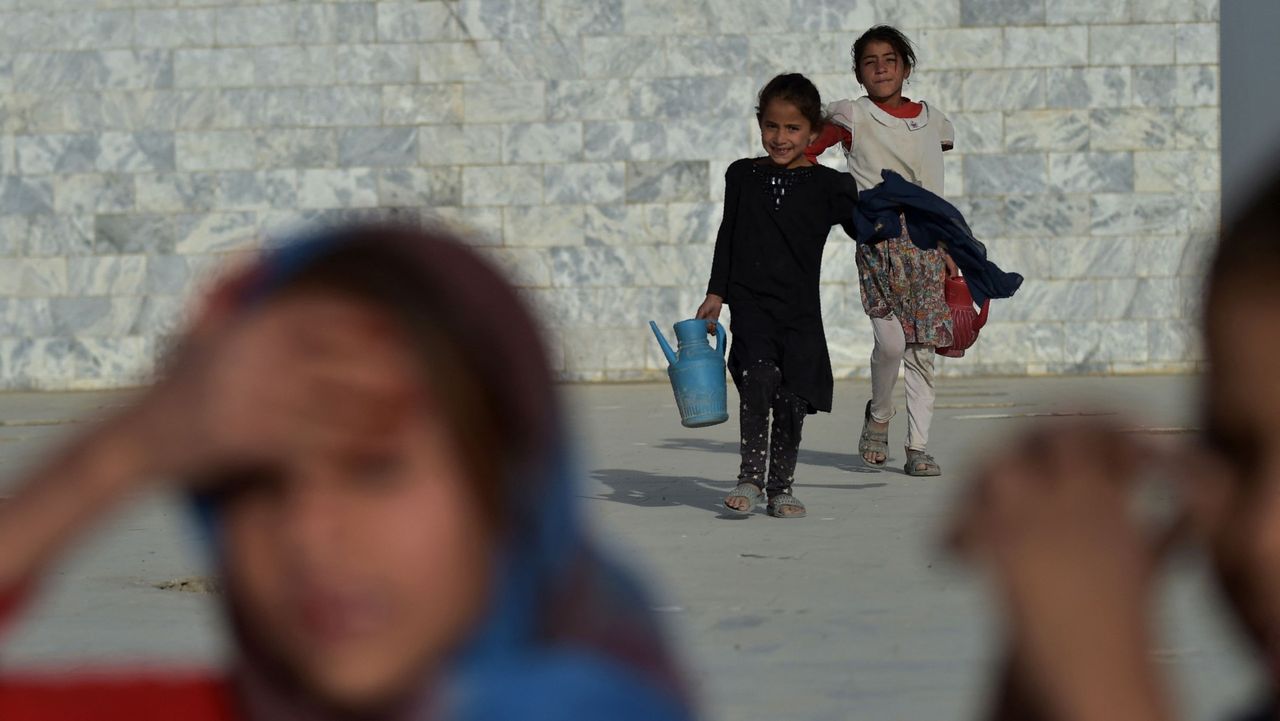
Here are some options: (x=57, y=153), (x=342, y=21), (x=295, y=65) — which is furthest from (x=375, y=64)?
(x=57, y=153)

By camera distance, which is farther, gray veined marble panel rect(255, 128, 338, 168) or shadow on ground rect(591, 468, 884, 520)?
gray veined marble panel rect(255, 128, 338, 168)

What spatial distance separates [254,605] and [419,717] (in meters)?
0.08

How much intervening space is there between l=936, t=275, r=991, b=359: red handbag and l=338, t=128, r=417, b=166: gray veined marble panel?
561 centimetres

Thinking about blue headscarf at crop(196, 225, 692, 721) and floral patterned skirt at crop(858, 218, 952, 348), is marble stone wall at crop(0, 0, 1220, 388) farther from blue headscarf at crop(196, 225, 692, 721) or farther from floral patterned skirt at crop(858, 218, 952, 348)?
blue headscarf at crop(196, 225, 692, 721)

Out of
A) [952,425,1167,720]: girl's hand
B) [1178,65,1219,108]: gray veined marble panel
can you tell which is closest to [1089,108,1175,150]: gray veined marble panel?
[1178,65,1219,108]: gray veined marble panel

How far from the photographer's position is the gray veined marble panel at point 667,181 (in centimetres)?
1245

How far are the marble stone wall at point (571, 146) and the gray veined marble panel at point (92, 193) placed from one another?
14 mm

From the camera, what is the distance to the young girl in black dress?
6.37m

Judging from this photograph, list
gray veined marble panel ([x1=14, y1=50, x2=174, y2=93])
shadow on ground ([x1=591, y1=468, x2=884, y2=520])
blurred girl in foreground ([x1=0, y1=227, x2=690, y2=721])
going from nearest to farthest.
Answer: blurred girl in foreground ([x1=0, y1=227, x2=690, y2=721])
shadow on ground ([x1=591, y1=468, x2=884, y2=520])
gray veined marble panel ([x1=14, y1=50, x2=174, y2=93])

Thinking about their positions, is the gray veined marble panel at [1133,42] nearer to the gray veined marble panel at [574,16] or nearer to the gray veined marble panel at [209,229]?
the gray veined marble panel at [574,16]

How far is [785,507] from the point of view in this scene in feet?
20.7

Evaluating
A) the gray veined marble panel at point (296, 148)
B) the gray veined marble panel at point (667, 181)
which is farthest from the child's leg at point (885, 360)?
the gray veined marble panel at point (296, 148)

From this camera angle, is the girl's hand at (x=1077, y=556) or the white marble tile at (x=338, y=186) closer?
the girl's hand at (x=1077, y=556)

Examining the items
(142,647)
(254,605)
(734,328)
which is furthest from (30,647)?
(254,605)
